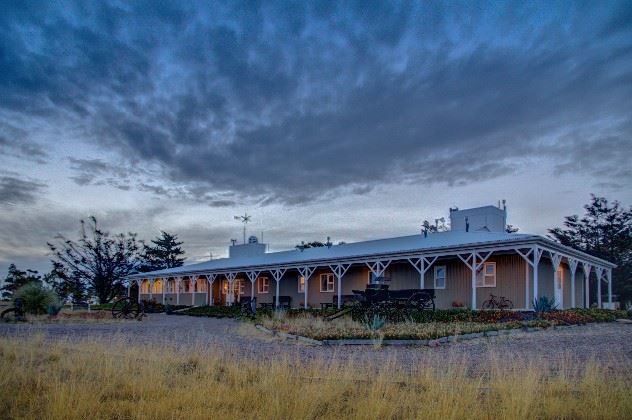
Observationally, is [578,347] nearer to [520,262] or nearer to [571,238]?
[520,262]

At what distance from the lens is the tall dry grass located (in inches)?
225

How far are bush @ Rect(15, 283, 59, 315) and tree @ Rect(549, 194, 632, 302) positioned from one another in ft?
134

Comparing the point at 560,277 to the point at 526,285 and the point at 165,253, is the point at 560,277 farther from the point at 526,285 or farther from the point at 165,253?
the point at 165,253

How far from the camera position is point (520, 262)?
23.6 m

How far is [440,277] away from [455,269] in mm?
937

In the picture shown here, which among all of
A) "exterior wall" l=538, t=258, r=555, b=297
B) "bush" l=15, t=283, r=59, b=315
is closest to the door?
"exterior wall" l=538, t=258, r=555, b=297

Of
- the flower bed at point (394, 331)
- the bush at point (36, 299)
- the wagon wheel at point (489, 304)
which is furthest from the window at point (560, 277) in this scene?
the bush at point (36, 299)

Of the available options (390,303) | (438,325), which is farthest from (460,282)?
Answer: (438,325)

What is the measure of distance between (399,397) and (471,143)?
18.7 meters

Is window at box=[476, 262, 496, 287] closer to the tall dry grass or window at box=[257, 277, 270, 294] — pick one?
the tall dry grass

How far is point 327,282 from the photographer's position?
3328 centimetres

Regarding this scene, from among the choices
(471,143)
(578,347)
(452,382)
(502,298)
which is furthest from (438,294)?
(452,382)

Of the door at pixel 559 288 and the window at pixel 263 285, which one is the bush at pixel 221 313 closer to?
the window at pixel 263 285

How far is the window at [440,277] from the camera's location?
26484 mm
